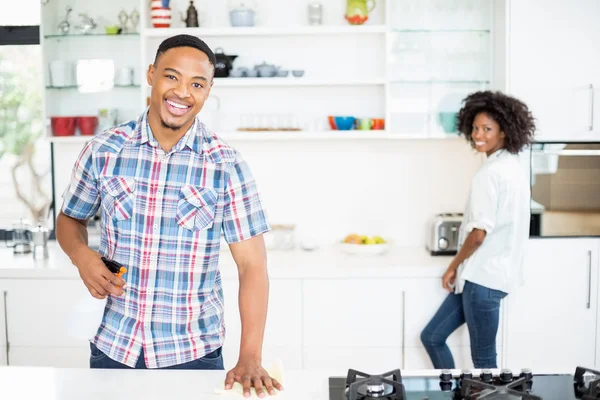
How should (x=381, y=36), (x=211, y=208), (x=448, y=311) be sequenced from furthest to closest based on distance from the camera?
1. (x=381, y=36)
2. (x=448, y=311)
3. (x=211, y=208)

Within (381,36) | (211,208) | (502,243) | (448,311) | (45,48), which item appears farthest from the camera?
(381,36)

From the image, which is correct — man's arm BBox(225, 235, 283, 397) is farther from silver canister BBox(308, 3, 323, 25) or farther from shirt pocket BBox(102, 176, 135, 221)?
silver canister BBox(308, 3, 323, 25)

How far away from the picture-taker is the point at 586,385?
5.59 ft

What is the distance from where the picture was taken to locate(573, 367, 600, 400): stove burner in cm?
163

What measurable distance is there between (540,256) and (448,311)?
54 centimetres

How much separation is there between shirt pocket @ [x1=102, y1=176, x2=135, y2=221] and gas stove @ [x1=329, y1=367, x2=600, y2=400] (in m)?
0.68

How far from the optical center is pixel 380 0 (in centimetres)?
410

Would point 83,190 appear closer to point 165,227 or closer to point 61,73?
point 165,227

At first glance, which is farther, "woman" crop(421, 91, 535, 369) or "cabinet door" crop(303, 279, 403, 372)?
"cabinet door" crop(303, 279, 403, 372)

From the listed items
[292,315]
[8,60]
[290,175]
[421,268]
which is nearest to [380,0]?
[290,175]

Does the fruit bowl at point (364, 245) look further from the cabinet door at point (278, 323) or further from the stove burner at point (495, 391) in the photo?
the stove burner at point (495, 391)

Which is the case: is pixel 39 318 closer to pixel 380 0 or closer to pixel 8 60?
pixel 8 60

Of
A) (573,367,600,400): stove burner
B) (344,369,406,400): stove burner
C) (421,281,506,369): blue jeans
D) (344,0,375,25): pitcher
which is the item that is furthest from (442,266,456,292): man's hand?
(344,369,406,400): stove burner

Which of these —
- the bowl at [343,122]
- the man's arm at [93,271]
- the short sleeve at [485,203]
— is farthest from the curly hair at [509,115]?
the man's arm at [93,271]
